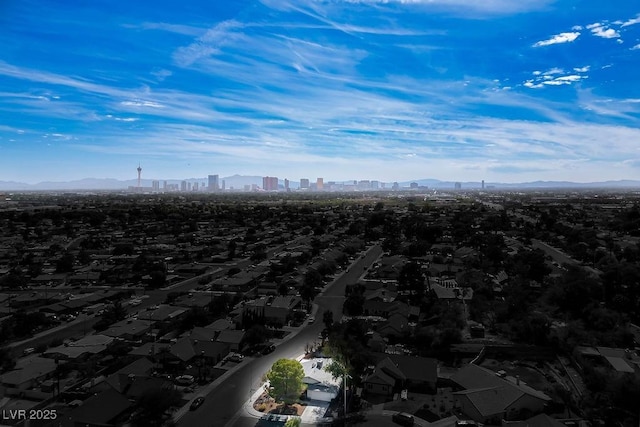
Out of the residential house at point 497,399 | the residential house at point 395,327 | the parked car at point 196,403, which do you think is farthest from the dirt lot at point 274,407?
the residential house at point 395,327

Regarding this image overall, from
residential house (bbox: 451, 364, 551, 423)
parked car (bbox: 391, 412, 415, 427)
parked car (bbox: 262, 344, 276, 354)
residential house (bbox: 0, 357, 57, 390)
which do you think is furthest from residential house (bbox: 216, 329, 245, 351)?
residential house (bbox: 451, 364, 551, 423)

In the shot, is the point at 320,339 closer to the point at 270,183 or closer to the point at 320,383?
the point at 320,383

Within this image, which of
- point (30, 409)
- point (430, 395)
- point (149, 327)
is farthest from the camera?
point (149, 327)

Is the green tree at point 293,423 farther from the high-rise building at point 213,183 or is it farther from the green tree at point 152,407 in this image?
the high-rise building at point 213,183

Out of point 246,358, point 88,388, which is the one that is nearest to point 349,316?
point 246,358

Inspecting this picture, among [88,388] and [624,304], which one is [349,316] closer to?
[88,388]
